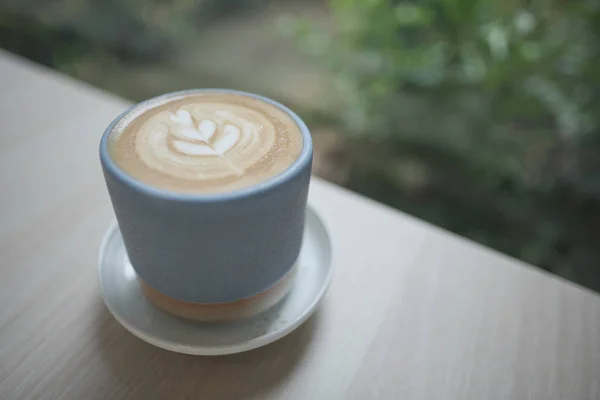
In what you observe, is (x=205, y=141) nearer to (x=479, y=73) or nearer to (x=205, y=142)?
(x=205, y=142)

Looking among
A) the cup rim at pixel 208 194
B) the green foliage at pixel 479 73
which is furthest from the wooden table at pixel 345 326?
the green foliage at pixel 479 73

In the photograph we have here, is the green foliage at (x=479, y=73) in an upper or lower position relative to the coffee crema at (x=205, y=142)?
lower

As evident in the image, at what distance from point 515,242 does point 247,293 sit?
0.74 meters

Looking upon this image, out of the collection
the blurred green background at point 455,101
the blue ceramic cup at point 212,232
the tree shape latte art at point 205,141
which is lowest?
the blurred green background at point 455,101

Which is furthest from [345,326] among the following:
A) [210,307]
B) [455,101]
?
[455,101]

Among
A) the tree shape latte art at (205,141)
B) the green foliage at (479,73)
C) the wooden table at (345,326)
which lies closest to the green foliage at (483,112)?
the green foliage at (479,73)

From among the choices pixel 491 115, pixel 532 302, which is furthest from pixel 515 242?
pixel 532 302

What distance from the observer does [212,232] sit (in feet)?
1.15

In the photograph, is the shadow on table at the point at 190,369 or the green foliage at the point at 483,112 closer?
the shadow on table at the point at 190,369

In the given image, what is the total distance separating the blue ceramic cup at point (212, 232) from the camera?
342 mm

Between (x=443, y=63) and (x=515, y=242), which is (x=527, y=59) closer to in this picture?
(x=443, y=63)

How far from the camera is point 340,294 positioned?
48 cm

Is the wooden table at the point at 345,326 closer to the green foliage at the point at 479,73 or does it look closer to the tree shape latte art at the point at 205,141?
the tree shape latte art at the point at 205,141

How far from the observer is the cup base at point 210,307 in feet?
1.37
